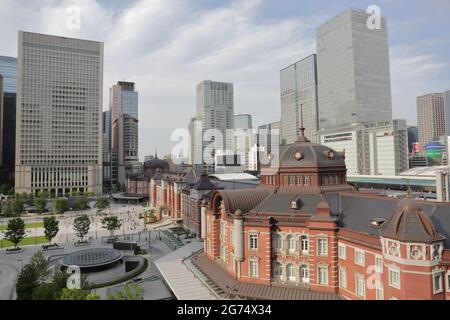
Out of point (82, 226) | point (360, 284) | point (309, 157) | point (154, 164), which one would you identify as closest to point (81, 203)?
point (82, 226)

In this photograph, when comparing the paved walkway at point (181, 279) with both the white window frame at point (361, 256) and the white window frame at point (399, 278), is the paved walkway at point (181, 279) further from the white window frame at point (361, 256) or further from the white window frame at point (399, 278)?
the white window frame at point (399, 278)

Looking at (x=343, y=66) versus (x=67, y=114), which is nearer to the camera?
(x=67, y=114)

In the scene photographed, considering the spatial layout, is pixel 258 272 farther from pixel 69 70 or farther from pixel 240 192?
pixel 69 70

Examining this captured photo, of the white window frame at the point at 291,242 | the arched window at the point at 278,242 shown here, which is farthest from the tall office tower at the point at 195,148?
the white window frame at the point at 291,242

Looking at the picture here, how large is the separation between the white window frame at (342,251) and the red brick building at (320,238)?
16 cm

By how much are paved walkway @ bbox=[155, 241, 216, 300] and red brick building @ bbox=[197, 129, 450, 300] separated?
7.50 feet

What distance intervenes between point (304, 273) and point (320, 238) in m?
4.51

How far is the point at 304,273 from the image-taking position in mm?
34875

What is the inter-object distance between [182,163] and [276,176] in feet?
453

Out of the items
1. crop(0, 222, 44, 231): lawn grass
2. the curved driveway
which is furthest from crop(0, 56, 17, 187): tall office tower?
the curved driveway
